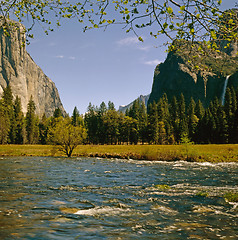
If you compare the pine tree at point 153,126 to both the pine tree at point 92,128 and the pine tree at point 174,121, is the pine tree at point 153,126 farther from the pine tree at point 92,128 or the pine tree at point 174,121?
the pine tree at point 92,128

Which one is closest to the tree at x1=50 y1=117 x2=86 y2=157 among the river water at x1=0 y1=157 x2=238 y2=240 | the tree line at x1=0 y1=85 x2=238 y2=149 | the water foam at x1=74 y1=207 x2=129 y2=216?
the river water at x1=0 y1=157 x2=238 y2=240

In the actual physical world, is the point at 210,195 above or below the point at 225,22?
below

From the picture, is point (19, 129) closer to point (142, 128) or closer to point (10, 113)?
point (10, 113)

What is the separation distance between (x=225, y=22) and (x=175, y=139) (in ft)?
338

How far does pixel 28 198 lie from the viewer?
35.7 feet

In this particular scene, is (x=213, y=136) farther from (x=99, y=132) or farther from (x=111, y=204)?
(x=111, y=204)

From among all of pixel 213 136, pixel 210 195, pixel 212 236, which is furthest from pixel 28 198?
pixel 213 136

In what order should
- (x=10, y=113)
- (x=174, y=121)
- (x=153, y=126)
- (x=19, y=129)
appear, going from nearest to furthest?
(x=153, y=126) → (x=10, y=113) → (x=19, y=129) → (x=174, y=121)

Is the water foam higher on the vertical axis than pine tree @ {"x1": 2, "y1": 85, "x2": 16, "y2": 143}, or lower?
lower

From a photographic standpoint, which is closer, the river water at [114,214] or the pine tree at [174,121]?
the river water at [114,214]

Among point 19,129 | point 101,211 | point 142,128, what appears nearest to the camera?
point 101,211

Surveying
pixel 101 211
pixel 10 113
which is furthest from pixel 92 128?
pixel 101 211

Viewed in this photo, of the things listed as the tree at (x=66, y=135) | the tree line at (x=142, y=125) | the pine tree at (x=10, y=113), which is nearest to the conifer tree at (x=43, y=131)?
the tree line at (x=142, y=125)

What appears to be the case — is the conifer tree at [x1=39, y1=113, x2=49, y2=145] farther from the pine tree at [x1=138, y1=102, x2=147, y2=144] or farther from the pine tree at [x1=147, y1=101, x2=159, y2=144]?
the pine tree at [x1=147, y1=101, x2=159, y2=144]
